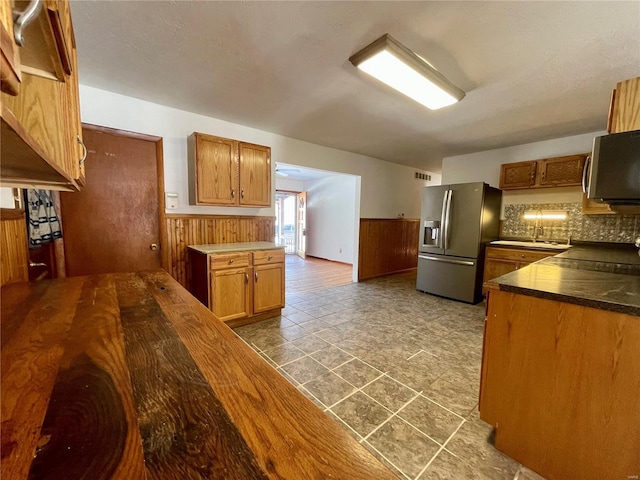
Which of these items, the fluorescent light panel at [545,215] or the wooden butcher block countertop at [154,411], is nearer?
the wooden butcher block countertop at [154,411]

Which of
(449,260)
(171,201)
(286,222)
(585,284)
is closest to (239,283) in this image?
(171,201)

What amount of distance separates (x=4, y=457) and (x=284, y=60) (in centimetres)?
229

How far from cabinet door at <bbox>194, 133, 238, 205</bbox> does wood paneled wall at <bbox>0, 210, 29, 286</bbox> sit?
4.44ft

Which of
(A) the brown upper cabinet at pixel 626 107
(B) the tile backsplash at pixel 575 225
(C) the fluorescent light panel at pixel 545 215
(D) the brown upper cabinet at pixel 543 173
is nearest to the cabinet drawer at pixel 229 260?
(A) the brown upper cabinet at pixel 626 107

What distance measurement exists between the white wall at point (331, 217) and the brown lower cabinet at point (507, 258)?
123 inches

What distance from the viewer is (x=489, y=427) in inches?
60.7

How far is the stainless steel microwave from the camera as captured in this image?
127 centimetres

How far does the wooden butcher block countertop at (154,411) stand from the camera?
401 millimetres

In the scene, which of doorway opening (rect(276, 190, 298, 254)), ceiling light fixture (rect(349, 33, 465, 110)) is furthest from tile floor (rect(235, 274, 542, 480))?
doorway opening (rect(276, 190, 298, 254))

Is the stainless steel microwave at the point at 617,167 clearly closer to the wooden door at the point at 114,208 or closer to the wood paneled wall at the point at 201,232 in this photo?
the wood paneled wall at the point at 201,232

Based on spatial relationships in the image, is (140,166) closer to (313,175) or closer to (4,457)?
(4,457)

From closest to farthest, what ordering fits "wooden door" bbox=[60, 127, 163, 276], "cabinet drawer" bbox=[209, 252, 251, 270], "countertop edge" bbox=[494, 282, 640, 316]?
"countertop edge" bbox=[494, 282, 640, 316], "wooden door" bbox=[60, 127, 163, 276], "cabinet drawer" bbox=[209, 252, 251, 270]

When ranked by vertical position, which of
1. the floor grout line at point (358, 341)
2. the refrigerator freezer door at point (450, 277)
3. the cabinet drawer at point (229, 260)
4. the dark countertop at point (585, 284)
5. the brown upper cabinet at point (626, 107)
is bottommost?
the floor grout line at point (358, 341)

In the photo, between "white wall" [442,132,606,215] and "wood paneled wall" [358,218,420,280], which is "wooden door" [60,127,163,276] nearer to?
"wood paneled wall" [358,218,420,280]
